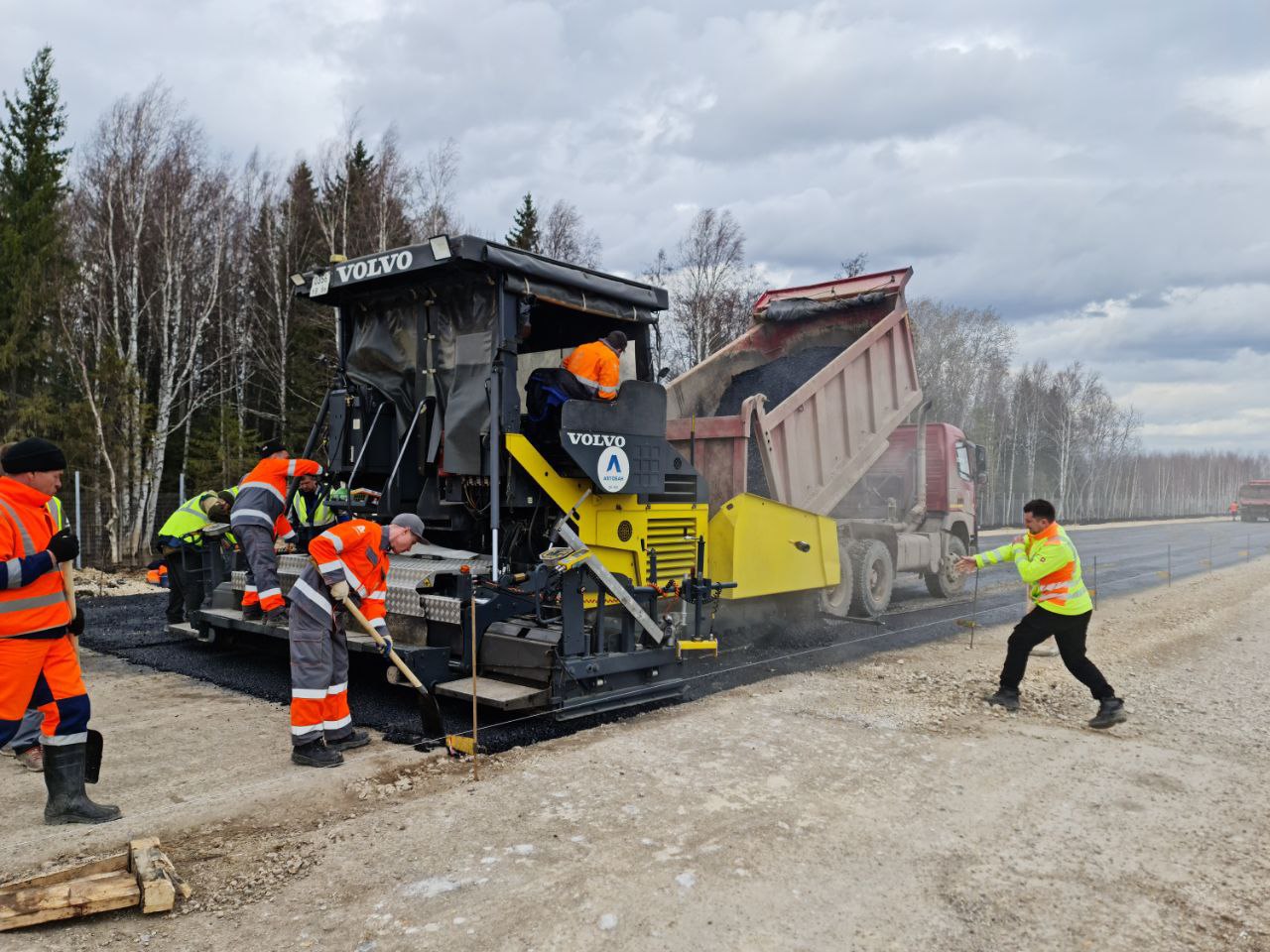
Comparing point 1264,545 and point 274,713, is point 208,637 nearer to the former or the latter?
point 274,713

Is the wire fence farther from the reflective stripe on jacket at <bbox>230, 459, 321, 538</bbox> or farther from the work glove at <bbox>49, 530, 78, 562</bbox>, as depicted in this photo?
the work glove at <bbox>49, 530, 78, 562</bbox>

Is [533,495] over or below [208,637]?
over

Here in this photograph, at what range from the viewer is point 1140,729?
5.28 meters

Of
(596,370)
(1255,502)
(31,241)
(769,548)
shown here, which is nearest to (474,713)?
(596,370)

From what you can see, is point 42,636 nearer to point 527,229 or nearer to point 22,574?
point 22,574

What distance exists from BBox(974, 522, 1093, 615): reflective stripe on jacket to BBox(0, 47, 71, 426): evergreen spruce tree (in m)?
16.9

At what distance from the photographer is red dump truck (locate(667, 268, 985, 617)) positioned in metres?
7.76

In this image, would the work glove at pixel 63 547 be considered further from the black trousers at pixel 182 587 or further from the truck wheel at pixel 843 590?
the truck wheel at pixel 843 590

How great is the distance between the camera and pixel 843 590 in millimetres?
9016

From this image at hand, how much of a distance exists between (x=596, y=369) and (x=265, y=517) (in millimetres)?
2308

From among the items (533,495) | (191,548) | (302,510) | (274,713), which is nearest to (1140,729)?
(533,495)

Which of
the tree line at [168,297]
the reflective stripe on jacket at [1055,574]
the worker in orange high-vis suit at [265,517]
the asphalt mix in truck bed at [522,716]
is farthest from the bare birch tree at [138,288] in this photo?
the reflective stripe on jacket at [1055,574]

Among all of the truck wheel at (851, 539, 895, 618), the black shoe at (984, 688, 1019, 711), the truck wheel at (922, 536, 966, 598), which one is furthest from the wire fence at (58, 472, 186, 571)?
the black shoe at (984, 688, 1019, 711)

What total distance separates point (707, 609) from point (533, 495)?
5.47 ft
